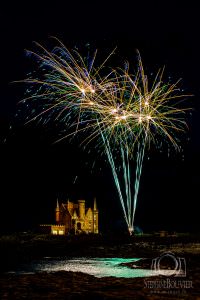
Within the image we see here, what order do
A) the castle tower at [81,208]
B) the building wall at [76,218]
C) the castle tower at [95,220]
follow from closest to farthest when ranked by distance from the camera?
the building wall at [76,218]
the castle tower at [81,208]
the castle tower at [95,220]

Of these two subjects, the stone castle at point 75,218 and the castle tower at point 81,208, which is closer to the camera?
the stone castle at point 75,218

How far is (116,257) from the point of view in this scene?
3180 cm

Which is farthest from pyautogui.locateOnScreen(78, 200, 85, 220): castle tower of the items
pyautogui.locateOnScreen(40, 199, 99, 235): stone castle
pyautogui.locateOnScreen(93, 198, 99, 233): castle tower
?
pyautogui.locateOnScreen(93, 198, 99, 233): castle tower

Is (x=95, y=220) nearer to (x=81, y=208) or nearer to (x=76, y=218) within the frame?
(x=81, y=208)

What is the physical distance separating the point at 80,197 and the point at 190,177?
91.9 feet

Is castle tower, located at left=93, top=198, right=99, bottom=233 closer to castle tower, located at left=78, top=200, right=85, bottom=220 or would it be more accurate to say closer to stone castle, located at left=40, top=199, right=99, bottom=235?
stone castle, located at left=40, top=199, right=99, bottom=235

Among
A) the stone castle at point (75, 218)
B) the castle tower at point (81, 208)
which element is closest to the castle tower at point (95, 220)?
the stone castle at point (75, 218)

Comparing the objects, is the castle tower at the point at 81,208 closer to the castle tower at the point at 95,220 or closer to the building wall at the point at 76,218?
the building wall at the point at 76,218

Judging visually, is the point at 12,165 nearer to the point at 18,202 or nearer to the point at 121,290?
the point at 18,202

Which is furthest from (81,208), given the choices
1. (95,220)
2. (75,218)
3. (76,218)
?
(95,220)

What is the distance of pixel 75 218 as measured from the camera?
339 ft

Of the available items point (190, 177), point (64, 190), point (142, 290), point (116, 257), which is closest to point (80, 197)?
Answer: point (64, 190)

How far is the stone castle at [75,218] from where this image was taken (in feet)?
337

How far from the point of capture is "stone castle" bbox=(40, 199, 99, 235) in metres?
103
